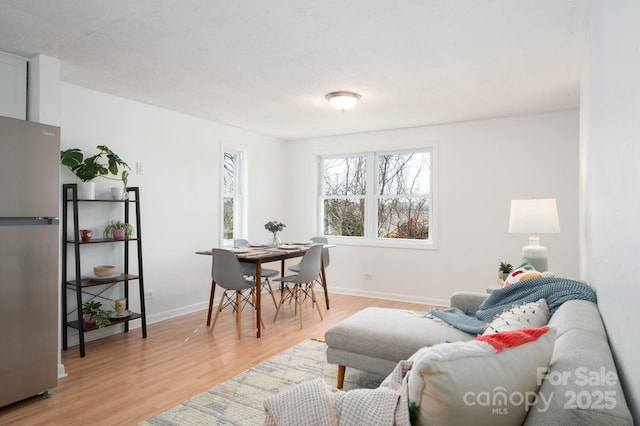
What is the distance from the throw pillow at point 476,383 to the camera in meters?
1.04

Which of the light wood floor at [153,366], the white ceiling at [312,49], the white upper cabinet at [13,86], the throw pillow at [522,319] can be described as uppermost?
the white ceiling at [312,49]

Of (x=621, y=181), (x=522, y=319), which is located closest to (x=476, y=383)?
(x=621, y=181)

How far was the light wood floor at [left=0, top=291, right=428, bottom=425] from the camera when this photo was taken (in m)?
2.53

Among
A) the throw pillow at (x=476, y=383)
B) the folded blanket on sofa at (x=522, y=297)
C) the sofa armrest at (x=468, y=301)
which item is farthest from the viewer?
the sofa armrest at (x=468, y=301)

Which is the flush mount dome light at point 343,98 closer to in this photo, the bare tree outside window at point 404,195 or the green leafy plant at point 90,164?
the bare tree outside window at point 404,195

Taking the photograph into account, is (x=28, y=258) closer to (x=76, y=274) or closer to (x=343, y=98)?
(x=76, y=274)

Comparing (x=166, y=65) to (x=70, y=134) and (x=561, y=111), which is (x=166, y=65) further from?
(x=561, y=111)

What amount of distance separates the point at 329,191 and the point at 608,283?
5.12 meters

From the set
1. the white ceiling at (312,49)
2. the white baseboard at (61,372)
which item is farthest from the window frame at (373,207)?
the white baseboard at (61,372)

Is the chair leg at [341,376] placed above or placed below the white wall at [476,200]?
below

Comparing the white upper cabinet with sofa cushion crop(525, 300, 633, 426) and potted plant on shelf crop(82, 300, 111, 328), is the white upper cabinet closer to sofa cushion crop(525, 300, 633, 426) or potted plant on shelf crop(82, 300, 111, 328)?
potted plant on shelf crop(82, 300, 111, 328)

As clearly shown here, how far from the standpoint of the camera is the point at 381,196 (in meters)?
6.03

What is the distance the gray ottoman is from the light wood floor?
975mm

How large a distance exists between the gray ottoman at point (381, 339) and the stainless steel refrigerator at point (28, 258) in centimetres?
196
